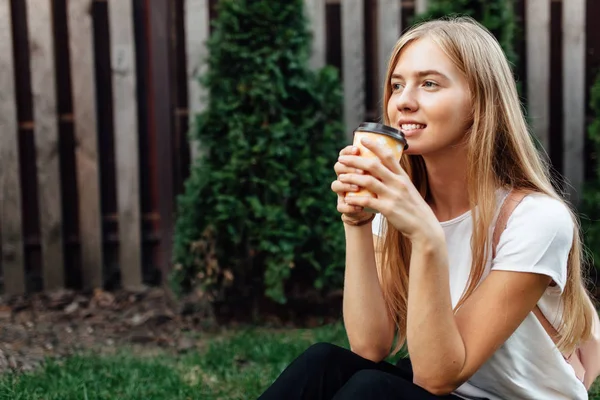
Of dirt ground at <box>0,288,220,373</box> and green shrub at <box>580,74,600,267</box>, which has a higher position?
green shrub at <box>580,74,600,267</box>

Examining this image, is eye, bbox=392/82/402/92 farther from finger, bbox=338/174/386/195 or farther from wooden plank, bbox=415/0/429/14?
wooden plank, bbox=415/0/429/14

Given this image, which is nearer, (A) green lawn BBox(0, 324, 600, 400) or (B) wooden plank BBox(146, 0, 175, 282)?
(A) green lawn BBox(0, 324, 600, 400)

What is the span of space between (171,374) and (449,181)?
1.81 m

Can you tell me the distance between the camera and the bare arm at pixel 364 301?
1949 millimetres

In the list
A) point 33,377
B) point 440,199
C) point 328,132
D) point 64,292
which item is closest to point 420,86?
point 440,199

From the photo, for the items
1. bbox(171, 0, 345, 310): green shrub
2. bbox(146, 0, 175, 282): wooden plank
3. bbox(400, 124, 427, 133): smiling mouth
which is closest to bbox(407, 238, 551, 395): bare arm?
bbox(400, 124, 427, 133): smiling mouth

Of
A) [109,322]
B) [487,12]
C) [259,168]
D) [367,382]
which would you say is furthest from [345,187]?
[109,322]

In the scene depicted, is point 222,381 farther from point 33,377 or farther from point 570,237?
point 570,237

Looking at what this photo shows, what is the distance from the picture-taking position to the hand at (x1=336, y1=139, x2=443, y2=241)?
5.43 ft

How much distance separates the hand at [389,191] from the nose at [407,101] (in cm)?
23

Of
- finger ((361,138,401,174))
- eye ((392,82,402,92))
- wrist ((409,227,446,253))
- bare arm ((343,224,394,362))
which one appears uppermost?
eye ((392,82,402,92))

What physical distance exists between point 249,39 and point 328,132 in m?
0.68

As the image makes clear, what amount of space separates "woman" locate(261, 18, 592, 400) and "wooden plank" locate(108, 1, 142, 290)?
3.13 meters

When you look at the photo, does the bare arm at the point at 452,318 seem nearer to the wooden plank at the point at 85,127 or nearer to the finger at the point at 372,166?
the finger at the point at 372,166
